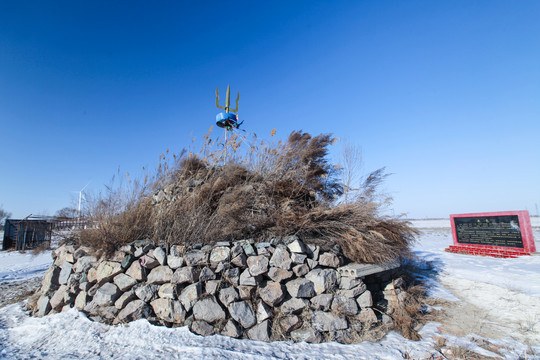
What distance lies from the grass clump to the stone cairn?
0.79 ft

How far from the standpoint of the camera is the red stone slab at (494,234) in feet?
25.8

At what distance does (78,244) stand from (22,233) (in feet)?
38.2

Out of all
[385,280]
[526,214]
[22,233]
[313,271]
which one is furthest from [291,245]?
[22,233]

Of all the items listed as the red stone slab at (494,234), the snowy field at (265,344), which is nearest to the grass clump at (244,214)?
the snowy field at (265,344)

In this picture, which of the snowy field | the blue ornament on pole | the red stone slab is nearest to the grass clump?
the snowy field

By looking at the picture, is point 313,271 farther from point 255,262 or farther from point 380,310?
point 380,310

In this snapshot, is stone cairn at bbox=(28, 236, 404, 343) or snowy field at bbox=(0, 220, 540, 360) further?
stone cairn at bbox=(28, 236, 404, 343)

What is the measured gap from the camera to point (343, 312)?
320 centimetres

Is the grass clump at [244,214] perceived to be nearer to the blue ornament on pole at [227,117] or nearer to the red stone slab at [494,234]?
the blue ornament on pole at [227,117]

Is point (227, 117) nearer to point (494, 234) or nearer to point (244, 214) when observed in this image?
point (244, 214)

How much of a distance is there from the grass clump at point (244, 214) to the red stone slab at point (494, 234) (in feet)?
22.1

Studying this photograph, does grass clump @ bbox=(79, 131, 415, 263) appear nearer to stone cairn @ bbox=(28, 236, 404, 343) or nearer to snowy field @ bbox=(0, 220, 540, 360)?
stone cairn @ bbox=(28, 236, 404, 343)

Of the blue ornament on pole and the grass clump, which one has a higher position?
the blue ornament on pole

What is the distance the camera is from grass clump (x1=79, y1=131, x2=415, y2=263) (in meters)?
3.71
